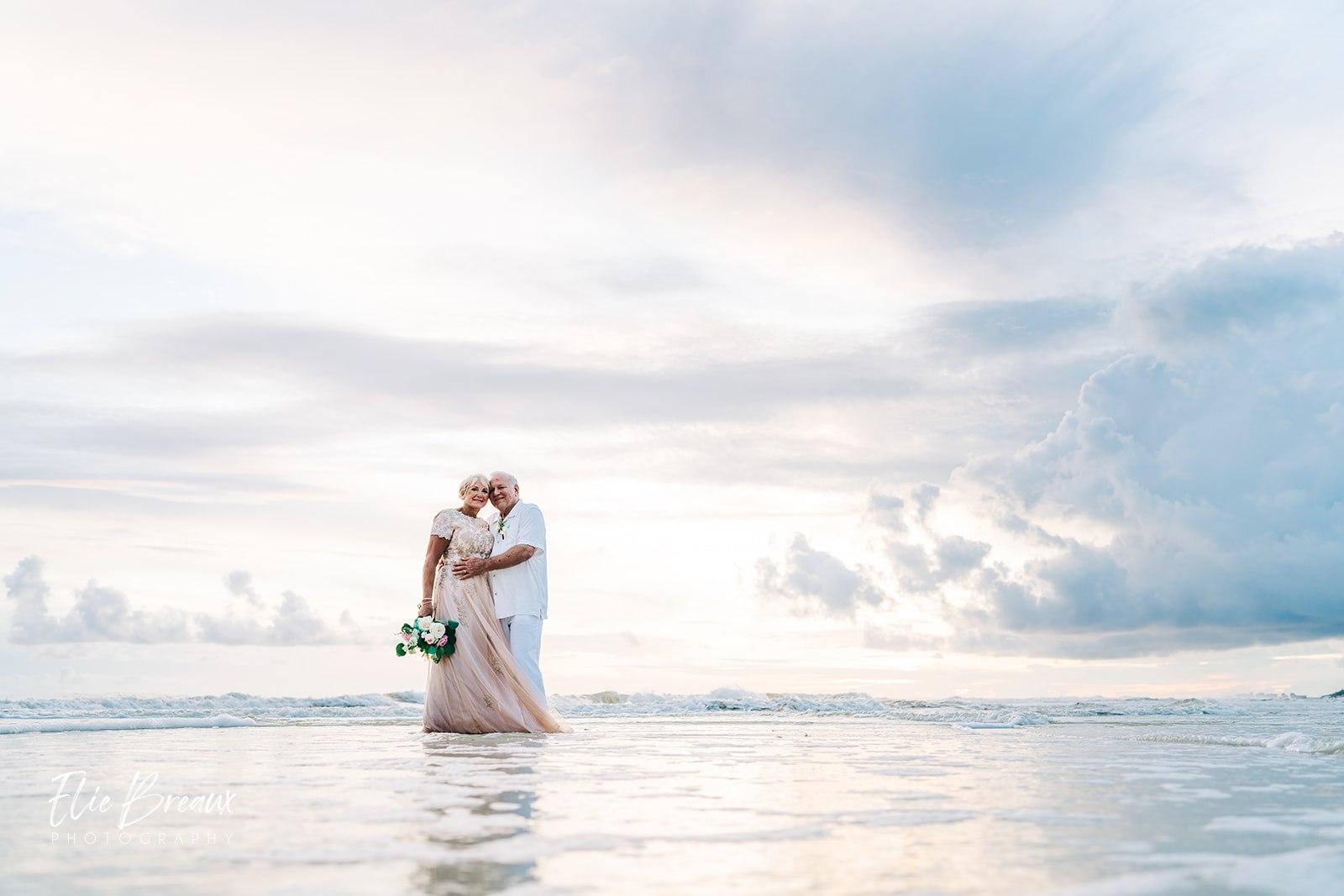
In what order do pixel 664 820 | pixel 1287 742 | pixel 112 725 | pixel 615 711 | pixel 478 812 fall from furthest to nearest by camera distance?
pixel 615 711, pixel 112 725, pixel 1287 742, pixel 478 812, pixel 664 820

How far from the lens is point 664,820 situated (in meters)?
4.18

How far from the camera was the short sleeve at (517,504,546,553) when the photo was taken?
36.8ft

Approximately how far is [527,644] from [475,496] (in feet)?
5.62

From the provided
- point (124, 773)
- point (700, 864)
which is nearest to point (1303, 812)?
point (700, 864)

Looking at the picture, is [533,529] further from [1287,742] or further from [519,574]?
[1287,742]

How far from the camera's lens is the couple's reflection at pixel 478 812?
2.95 meters

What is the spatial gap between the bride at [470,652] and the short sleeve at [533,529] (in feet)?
1.29

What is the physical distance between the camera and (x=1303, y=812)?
183 inches

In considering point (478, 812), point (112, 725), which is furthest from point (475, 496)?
point (478, 812)

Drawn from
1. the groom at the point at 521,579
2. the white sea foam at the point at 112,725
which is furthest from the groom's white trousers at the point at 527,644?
the white sea foam at the point at 112,725

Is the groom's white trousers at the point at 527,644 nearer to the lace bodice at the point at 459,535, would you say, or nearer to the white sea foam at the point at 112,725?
the lace bodice at the point at 459,535

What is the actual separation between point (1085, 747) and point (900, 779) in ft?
13.9

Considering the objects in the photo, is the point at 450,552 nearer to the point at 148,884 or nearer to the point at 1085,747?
the point at 1085,747

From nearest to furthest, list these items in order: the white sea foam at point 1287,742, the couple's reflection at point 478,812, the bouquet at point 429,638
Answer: the couple's reflection at point 478,812 → the white sea foam at point 1287,742 → the bouquet at point 429,638
